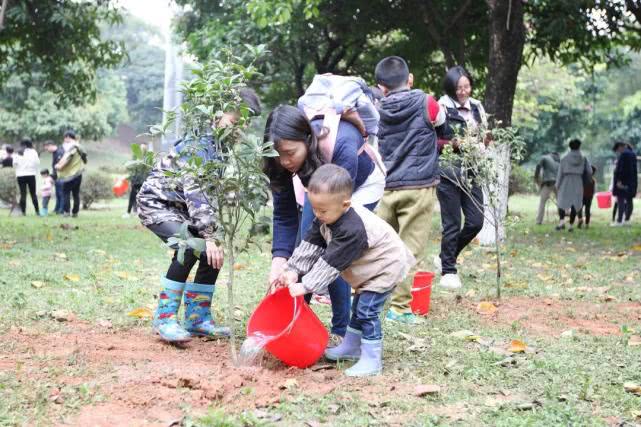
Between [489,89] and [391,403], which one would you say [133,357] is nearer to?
[391,403]

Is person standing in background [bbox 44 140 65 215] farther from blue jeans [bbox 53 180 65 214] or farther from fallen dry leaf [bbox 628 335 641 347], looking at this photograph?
fallen dry leaf [bbox 628 335 641 347]

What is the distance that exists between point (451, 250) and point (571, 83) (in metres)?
29.7

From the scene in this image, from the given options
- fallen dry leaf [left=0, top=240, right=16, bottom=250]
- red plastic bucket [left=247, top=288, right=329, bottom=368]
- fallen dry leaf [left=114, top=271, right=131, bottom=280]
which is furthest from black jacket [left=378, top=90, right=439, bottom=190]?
fallen dry leaf [left=0, top=240, right=16, bottom=250]

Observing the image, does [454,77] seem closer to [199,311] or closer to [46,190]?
[199,311]

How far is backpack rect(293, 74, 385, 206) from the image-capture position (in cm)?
423

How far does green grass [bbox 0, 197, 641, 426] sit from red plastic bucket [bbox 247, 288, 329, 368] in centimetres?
34

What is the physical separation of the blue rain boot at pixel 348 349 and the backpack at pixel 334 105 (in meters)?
0.87

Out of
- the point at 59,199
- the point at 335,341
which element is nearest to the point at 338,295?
the point at 335,341

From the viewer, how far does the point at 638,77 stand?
143 feet

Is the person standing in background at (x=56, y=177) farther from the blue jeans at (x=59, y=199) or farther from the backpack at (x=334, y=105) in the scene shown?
the backpack at (x=334, y=105)

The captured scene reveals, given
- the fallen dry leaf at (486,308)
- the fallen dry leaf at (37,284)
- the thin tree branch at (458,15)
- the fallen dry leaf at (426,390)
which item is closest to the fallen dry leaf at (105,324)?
the fallen dry leaf at (37,284)

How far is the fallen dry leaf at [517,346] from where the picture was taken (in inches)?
184

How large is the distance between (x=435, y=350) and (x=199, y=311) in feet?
4.62

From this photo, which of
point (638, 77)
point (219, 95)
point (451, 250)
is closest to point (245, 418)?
point (219, 95)
